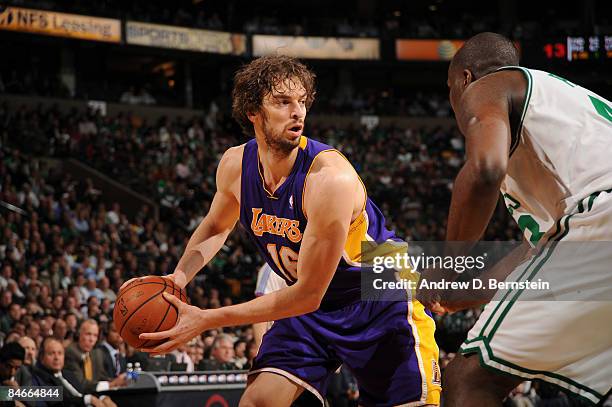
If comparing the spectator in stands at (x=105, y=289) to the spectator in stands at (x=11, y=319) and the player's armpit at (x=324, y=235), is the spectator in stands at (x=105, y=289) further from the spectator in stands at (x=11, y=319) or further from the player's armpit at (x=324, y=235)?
the player's armpit at (x=324, y=235)

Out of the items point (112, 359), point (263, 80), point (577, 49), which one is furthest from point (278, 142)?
point (577, 49)

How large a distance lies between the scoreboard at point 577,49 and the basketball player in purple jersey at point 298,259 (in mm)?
13923

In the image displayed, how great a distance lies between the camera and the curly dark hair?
3.81m

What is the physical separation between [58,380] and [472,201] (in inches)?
214

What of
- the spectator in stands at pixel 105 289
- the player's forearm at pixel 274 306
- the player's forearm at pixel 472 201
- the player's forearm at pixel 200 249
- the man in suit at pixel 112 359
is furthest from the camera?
the spectator in stands at pixel 105 289

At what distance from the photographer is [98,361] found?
834 cm

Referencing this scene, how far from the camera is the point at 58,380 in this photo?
714cm

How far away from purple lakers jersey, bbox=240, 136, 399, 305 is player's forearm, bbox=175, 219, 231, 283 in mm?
220

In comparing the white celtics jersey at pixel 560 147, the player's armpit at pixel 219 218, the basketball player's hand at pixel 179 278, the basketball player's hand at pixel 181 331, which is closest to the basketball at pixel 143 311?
the basketball player's hand at pixel 181 331

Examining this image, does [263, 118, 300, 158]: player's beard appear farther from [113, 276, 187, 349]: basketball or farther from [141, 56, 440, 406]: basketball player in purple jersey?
[113, 276, 187, 349]: basketball

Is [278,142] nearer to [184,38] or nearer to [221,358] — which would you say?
[221,358]

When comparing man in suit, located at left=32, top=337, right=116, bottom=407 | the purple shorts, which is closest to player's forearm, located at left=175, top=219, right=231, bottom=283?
the purple shorts

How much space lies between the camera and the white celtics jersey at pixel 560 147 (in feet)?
9.27

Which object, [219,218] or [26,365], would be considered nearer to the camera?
[219,218]
